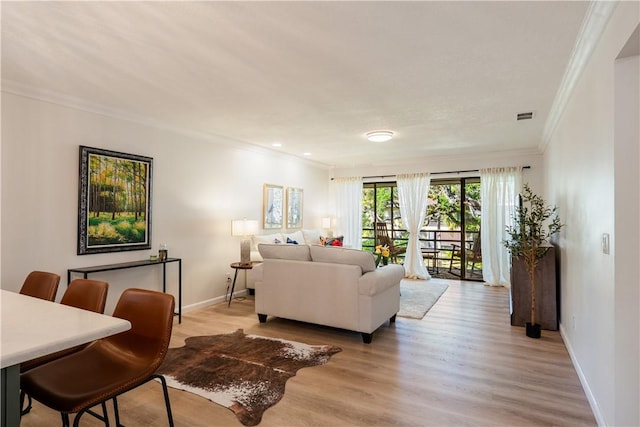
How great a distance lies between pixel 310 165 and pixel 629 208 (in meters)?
6.21

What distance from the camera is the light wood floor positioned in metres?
2.24

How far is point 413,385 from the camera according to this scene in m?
2.68

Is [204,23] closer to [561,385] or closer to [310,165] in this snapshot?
[561,385]

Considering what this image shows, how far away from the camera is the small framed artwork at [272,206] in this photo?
6262 mm

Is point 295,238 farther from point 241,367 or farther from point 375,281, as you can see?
point 241,367

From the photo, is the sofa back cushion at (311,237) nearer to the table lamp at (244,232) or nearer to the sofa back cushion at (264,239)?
the sofa back cushion at (264,239)

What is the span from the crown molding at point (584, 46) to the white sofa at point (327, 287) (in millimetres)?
2283

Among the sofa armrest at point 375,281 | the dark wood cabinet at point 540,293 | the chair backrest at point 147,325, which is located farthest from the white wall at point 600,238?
the chair backrest at point 147,325

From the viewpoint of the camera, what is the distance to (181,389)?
2.60 metres

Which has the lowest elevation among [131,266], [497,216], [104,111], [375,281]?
[375,281]

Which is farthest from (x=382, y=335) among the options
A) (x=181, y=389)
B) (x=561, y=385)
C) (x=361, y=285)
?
(x=181, y=389)

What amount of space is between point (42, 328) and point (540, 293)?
4.41 m

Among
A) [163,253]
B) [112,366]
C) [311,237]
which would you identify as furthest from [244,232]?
[112,366]

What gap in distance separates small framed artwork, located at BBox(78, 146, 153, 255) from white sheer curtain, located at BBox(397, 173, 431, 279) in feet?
16.3
